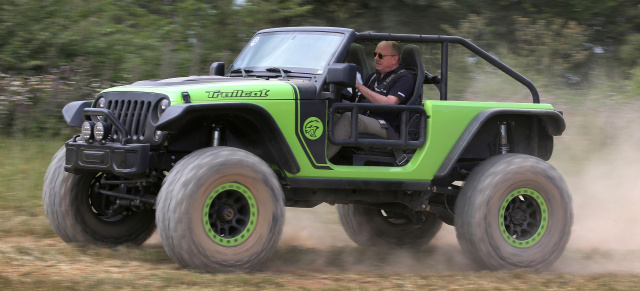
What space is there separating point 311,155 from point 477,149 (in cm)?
163

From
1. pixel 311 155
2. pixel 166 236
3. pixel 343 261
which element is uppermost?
pixel 311 155

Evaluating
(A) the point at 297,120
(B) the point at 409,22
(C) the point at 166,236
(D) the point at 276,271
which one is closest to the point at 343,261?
(D) the point at 276,271

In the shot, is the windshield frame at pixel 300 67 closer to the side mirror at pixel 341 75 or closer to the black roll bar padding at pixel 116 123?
the side mirror at pixel 341 75

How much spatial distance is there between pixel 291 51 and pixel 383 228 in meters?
2.15

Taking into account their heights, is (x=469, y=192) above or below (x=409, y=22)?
below

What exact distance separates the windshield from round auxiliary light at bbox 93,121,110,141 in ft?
4.61

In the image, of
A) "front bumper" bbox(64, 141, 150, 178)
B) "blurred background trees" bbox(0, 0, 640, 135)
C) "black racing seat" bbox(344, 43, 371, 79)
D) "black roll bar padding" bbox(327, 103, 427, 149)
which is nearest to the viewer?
"front bumper" bbox(64, 141, 150, 178)

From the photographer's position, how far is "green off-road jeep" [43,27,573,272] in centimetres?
593

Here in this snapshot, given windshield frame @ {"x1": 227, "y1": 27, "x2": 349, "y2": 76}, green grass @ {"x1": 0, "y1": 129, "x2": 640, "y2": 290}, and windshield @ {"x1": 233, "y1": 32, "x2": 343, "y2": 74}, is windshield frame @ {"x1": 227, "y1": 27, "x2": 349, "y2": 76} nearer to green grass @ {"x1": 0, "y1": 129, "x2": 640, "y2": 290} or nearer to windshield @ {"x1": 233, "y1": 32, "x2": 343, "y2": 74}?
windshield @ {"x1": 233, "y1": 32, "x2": 343, "y2": 74}

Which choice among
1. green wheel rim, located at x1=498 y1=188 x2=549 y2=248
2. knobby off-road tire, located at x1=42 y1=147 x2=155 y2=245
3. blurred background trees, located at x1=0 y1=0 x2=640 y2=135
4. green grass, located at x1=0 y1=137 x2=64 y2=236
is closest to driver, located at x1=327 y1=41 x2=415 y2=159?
green wheel rim, located at x1=498 y1=188 x2=549 y2=248

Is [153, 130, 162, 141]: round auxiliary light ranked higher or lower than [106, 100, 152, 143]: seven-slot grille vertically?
lower

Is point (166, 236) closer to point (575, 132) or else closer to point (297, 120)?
point (297, 120)

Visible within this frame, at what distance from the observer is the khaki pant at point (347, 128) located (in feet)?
21.8

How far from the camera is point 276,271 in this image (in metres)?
6.32
